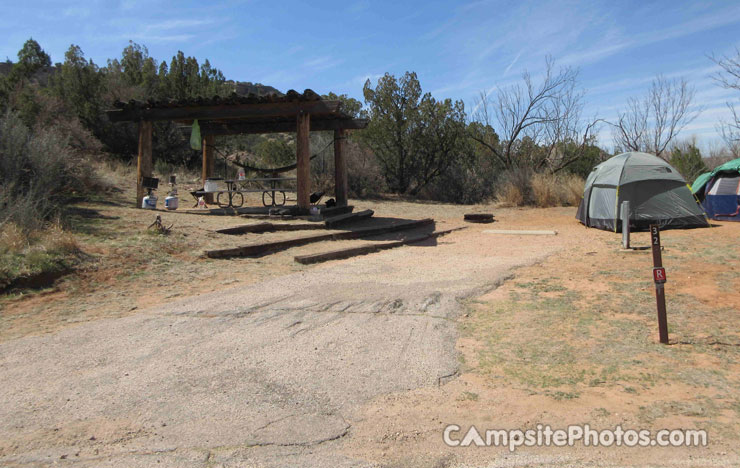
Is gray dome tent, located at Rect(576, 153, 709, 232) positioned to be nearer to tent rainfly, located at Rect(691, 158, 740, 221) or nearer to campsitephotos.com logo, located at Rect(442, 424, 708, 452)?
tent rainfly, located at Rect(691, 158, 740, 221)

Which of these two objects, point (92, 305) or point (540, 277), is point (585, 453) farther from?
point (92, 305)

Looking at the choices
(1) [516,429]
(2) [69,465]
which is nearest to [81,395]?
(2) [69,465]

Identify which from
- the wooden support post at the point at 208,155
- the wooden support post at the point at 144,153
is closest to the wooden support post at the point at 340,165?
the wooden support post at the point at 208,155

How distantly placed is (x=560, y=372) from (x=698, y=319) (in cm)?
214

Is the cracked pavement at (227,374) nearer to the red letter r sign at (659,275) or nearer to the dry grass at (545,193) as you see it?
the red letter r sign at (659,275)

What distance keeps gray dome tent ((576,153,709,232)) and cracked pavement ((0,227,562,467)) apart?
7013mm

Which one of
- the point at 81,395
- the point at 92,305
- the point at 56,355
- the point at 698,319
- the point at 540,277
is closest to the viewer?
the point at 81,395

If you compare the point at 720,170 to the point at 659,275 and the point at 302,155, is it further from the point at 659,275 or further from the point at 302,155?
the point at 659,275

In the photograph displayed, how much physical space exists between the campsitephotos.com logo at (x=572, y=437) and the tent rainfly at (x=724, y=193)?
39.1 ft

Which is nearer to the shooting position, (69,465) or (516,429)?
(69,465)

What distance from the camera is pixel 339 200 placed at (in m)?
13.0

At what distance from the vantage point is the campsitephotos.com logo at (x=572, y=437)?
2.75 meters

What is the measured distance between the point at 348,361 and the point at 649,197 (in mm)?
9984

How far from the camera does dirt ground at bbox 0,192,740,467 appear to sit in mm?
2709
